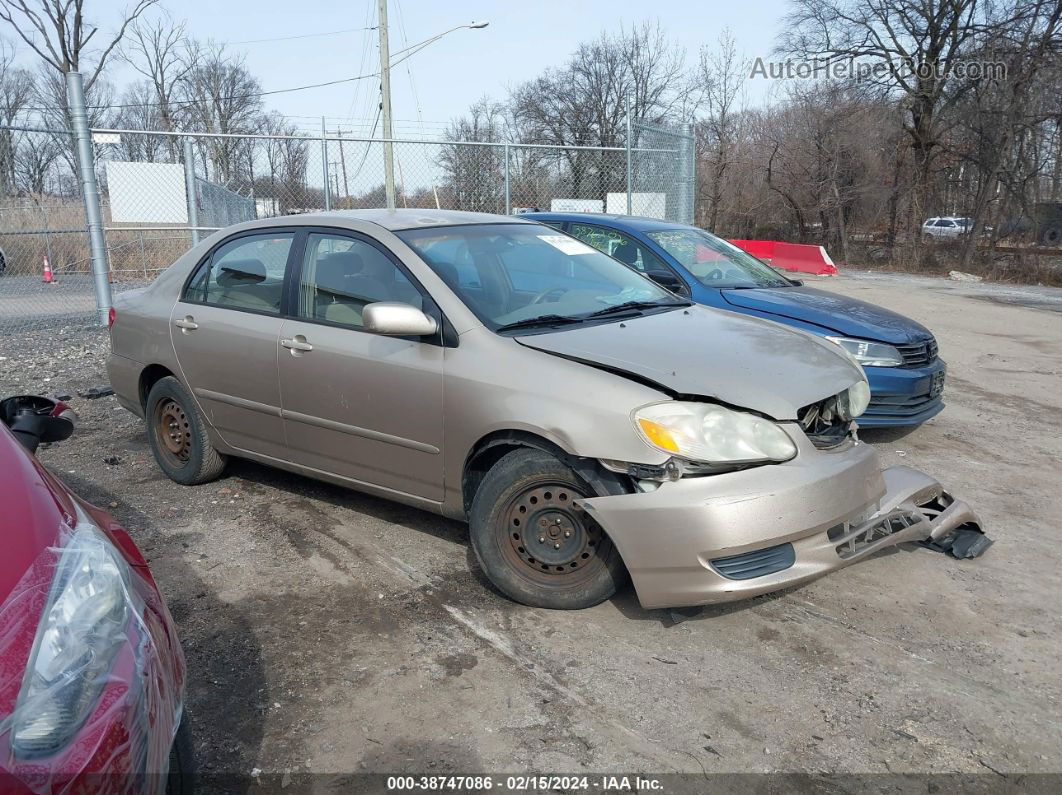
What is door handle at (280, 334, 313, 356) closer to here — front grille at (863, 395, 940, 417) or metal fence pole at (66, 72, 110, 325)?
front grille at (863, 395, 940, 417)

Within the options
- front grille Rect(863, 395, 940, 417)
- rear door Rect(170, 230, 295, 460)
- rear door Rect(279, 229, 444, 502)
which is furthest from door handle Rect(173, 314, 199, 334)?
front grille Rect(863, 395, 940, 417)

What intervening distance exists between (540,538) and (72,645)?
2.05 meters

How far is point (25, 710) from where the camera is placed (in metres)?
1.47

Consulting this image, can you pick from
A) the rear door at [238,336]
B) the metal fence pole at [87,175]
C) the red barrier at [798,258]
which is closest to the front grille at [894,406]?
the rear door at [238,336]

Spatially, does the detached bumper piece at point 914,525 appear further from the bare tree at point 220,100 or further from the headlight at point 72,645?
the bare tree at point 220,100

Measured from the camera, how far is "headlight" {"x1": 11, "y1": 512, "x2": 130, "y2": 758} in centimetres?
147

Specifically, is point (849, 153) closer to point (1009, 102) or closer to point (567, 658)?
point (1009, 102)

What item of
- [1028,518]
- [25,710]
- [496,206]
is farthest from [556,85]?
[25,710]

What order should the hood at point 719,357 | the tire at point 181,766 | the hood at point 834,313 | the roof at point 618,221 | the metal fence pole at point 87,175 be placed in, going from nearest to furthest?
the tire at point 181,766 → the hood at point 719,357 → the hood at point 834,313 → the roof at point 618,221 → the metal fence pole at point 87,175

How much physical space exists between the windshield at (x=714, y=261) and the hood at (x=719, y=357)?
249 cm

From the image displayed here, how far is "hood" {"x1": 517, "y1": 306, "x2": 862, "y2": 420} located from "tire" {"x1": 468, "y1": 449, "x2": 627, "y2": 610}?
51cm

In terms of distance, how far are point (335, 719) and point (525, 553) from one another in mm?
1032

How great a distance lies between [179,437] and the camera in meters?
5.09

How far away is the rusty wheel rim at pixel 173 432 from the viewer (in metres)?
5.03
